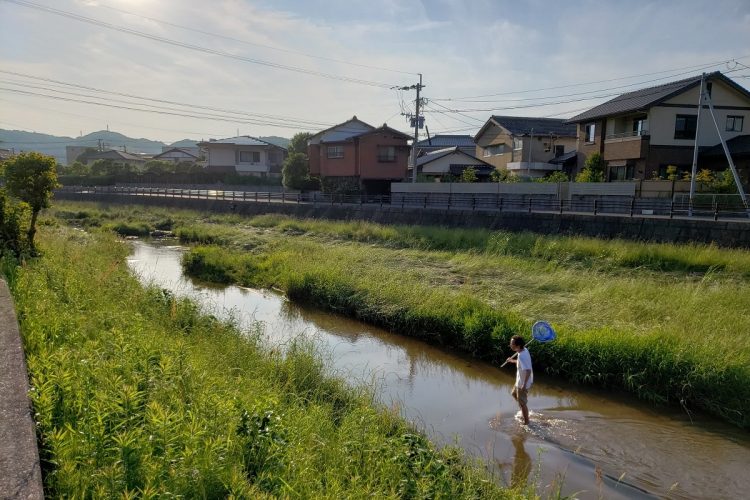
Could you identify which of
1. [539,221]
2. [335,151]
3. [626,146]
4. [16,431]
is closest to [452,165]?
[335,151]

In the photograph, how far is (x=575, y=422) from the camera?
24.7 feet

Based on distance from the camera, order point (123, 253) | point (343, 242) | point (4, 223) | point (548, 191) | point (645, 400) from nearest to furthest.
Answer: point (645, 400)
point (4, 223)
point (123, 253)
point (343, 242)
point (548, 191)

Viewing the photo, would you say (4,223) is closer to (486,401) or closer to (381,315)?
(381,315)

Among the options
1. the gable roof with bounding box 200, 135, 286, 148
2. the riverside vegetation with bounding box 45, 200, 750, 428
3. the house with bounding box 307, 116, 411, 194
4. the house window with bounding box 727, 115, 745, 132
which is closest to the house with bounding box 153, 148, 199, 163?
the gable roof with bounding box 200, 135, 286, 148

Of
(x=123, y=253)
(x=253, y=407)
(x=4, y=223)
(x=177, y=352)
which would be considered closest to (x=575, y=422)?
(x=253, y=407)

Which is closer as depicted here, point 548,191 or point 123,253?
point 123,253

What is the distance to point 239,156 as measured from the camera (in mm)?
60969

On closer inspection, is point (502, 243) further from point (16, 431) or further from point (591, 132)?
point (591, 132)

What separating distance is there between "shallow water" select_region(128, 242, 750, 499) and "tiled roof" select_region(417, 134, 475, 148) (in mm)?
53012

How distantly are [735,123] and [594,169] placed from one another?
27.8ft

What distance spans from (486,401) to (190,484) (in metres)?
6.12

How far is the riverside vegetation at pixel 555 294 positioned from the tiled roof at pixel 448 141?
40193 millimetres

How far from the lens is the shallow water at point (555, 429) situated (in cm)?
603

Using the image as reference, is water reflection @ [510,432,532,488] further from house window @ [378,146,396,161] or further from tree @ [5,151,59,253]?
house window @ [378,146,396,161]
